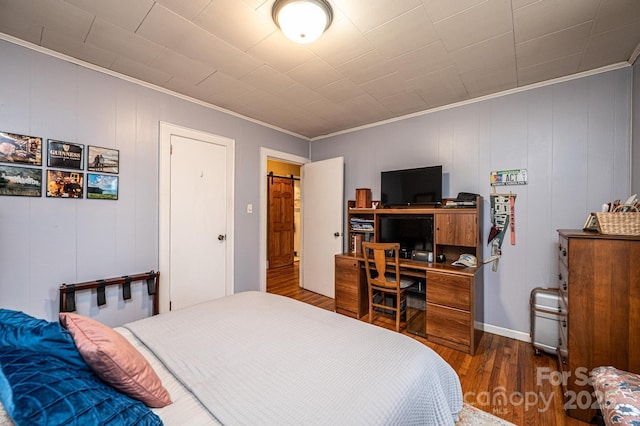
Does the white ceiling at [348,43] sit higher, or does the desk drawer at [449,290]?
the white ceiling at [348,43]

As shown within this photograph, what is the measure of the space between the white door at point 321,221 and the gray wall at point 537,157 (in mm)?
1287

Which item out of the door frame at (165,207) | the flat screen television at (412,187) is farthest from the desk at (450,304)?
the door frame at (165,207)

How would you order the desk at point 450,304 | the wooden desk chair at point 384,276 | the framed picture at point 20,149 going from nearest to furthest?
the framed picture at point 20,149, the desk at point 450,304, the wooden desk chair at point 384,276

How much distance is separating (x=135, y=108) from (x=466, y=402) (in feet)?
12.0

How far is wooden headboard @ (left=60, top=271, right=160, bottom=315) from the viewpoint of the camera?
2.05m

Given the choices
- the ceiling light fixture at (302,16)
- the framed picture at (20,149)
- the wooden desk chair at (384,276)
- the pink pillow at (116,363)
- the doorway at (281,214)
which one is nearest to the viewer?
the pink pillow at (116,363)

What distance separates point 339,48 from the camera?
1981mm

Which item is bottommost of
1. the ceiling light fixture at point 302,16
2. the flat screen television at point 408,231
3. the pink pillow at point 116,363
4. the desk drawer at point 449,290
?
the desk drawer at point 449,290

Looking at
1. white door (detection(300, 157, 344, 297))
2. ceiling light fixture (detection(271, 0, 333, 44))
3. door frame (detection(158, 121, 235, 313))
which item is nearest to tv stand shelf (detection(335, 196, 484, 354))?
white door (detection(300, 157, 344, 297))

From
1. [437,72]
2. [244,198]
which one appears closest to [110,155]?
[244,198]

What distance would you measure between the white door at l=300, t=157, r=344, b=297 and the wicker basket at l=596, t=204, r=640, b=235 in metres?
2.62

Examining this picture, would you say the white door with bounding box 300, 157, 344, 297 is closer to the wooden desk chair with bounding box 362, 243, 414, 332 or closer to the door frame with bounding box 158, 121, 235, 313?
the wooden desk chair with bounding box 362, 243, 414, 332

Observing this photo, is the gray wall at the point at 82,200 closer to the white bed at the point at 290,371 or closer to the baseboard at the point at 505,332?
the white bed at the point at 290,371

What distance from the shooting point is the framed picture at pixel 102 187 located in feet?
7.33
